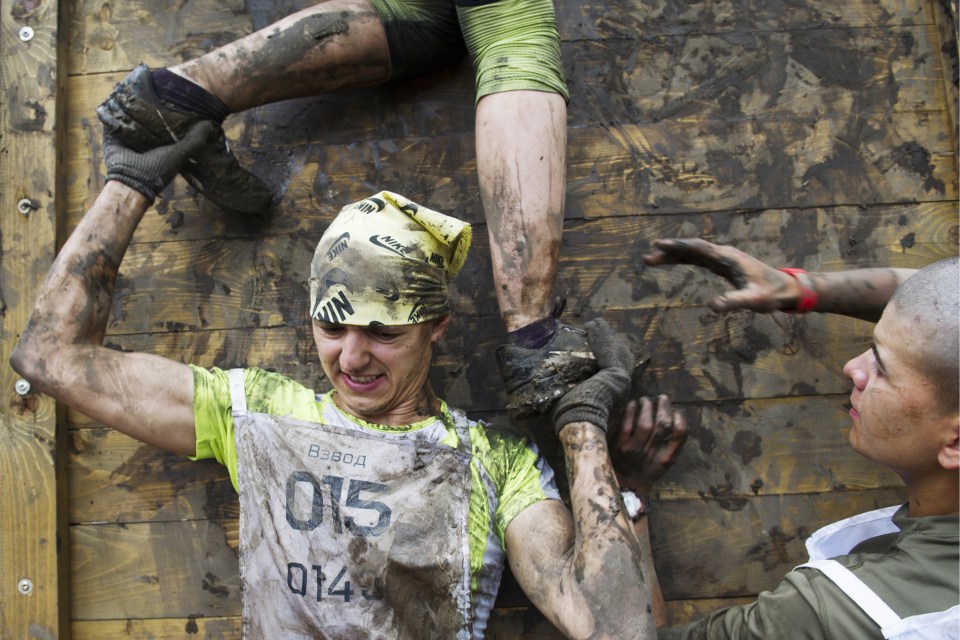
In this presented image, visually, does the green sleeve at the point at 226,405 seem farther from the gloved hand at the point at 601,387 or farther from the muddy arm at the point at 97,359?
the gloved hand at the point at 601,387

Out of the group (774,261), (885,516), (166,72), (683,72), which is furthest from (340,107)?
(885,516)

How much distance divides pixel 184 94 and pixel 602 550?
1.80m

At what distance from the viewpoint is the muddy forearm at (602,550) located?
A: 5.80 ft

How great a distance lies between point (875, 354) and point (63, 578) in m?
2.42

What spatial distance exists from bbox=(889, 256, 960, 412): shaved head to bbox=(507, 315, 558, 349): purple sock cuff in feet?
2.91

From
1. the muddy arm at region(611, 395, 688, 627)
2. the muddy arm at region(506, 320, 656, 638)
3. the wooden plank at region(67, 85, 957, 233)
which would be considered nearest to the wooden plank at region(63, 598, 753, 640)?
the muddy arm at region(611, 395, 688, 627)

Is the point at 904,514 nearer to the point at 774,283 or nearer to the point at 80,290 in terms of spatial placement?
the point at 774,283

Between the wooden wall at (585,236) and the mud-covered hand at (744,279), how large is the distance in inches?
15.1

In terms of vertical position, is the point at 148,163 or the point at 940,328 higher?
the point at 148,163

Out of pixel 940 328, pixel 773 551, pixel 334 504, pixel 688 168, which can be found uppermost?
pixel 688 168

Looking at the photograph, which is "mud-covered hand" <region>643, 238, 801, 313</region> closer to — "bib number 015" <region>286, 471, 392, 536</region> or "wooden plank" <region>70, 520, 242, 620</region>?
"bib number 015" <region>286, 471, 392, 536</region>

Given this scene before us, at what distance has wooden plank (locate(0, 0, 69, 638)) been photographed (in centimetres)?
232

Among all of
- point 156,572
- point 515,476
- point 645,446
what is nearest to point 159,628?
point 156,572

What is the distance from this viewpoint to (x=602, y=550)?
1.84 metres
